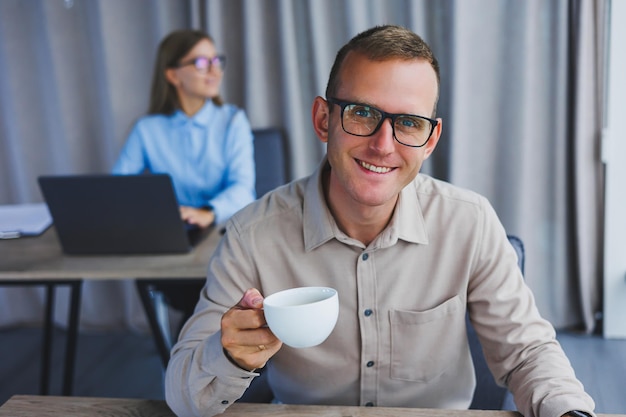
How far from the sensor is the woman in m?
2.62

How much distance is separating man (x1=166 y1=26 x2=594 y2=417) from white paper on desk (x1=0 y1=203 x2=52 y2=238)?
112cm

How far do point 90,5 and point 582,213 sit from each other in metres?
2.47

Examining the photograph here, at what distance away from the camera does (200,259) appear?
1817mm

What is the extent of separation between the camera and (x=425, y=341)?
4.17 ft

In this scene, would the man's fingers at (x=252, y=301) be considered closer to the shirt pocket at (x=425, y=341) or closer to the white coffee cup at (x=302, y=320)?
the white coffee cup at (x=302, y=320)

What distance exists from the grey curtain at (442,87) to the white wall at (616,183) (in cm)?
8

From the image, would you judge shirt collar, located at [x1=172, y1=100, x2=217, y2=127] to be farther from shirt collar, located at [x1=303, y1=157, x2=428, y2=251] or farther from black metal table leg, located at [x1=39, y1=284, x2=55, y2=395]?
shirt collar, located at [x1=303, y1=157, x2=428, y2=251]

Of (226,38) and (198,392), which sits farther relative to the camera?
(226,38)

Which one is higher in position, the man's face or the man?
the man's face

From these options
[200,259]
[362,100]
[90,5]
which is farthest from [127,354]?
[362,100]

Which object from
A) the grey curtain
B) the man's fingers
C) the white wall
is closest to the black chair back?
the grey curtain

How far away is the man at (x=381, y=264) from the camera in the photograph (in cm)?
115

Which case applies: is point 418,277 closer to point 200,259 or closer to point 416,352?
point 416,352

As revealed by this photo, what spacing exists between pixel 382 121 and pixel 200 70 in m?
1.65
